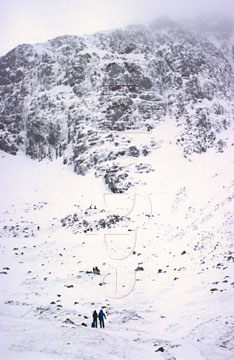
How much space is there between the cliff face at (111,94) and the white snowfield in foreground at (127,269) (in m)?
9.32

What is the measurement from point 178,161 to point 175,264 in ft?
102

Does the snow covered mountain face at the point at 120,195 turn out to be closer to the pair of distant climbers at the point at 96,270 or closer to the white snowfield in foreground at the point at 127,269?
Answer: the white snowfield in foreground at the point at 127,269

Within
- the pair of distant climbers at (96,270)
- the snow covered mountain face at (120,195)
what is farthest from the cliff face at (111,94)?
the pair of distant climbers at (96,270)

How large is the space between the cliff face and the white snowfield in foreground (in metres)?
9.32

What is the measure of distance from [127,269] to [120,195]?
2144 cm

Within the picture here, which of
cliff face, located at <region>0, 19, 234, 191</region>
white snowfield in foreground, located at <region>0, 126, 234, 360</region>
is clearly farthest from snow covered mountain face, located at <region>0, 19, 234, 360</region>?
cliff face, located at <region>0, 19, 234, 191</region>

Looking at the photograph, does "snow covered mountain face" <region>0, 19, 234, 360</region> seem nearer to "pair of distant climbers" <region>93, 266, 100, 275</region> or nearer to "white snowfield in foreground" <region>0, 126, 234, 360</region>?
"white snowfield in foreground" <region>0, 126, 234, 360</region>

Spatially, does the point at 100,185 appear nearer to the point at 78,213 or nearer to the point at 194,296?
the point at 78,213

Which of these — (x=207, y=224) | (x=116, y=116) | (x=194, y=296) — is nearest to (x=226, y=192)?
(x=207, y=224)

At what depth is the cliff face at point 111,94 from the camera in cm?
5738

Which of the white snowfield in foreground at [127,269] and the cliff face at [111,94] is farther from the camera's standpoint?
the cliff face at [111,94]

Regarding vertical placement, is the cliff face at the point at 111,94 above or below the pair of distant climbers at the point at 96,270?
above

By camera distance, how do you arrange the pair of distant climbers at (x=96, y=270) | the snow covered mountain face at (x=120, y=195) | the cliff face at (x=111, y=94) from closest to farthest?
the snow covered mountain face at (x=120, y=195) → the pair of distant climbers at (x=96, y=270) → the cliff face at (x=111, y=94)

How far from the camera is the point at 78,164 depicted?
2159 inches
